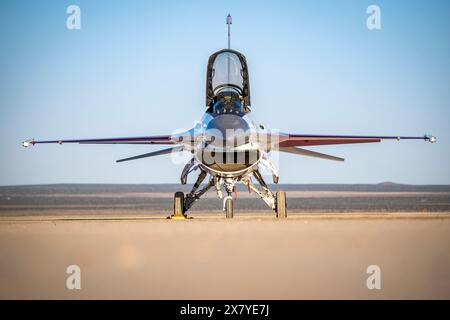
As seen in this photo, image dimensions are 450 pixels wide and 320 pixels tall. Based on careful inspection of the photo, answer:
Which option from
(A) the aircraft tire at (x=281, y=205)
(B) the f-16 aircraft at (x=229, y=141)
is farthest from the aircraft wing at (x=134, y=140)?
(A) the aircraft tire at (x=281, y=205)

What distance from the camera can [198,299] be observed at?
376 inches

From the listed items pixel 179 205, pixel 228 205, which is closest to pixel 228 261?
pixel 228 205

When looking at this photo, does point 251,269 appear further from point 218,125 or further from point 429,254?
Result: point 218,125

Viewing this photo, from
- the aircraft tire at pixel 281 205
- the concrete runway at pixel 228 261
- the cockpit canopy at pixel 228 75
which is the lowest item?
the concrete runway at pixel 228 261

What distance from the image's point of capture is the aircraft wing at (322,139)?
71.8 ft

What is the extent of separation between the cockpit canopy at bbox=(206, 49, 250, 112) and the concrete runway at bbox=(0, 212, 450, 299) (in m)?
6.66

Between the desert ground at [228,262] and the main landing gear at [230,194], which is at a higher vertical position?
the main landing gear at [230,194]

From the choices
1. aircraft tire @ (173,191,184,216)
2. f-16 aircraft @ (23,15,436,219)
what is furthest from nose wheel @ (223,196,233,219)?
aircraft tire @ (173,191,184,216)

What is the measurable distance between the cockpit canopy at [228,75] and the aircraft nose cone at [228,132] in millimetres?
2268

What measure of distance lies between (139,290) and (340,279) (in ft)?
8.43

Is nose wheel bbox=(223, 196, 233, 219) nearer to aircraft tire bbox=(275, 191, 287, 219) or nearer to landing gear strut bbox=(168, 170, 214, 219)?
landing gear strut bbox=(168, 170, 214, 219)

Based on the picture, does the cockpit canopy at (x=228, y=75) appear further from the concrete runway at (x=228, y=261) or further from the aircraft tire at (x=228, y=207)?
the concrete runway at (x=228, y=261)

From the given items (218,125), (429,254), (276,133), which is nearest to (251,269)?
(429,254)

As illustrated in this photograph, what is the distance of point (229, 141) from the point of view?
63.6 ft
